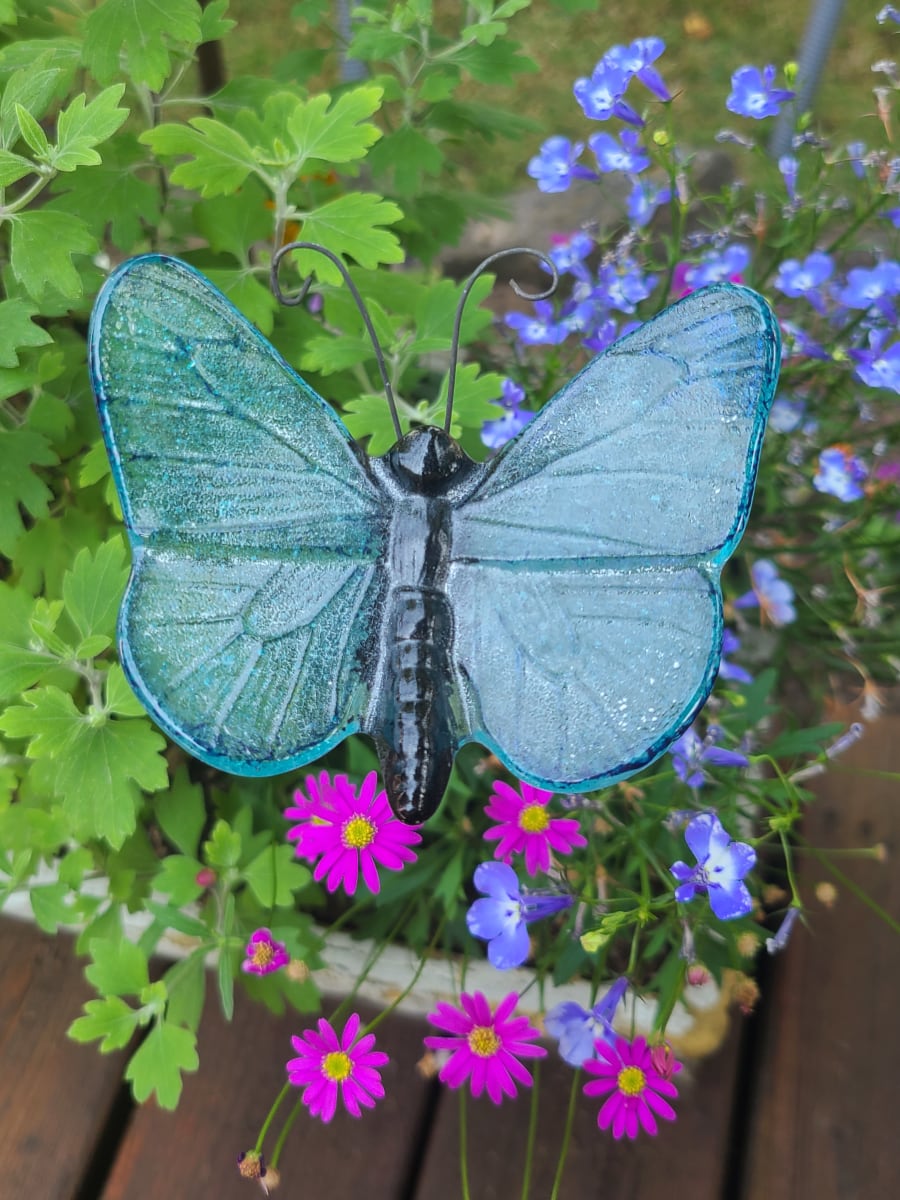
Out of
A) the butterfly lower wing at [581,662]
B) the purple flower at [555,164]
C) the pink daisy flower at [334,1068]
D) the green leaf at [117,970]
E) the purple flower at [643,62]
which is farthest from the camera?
the purple flower at [555,164]

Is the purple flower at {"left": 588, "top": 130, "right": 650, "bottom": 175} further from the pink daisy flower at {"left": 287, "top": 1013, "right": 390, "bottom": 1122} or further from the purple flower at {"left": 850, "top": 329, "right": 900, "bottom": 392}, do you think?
the pink daisy flower at {"left": 287, "top": 1013, "right": 390, "bottom": 1122}

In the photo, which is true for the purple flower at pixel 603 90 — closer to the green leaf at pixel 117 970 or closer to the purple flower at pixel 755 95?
the purple flower at pixel 755 95

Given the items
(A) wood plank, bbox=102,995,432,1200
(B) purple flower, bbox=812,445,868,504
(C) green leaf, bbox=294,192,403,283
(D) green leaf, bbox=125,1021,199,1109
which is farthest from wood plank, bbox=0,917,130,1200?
(B) purple flower, bbox=812,445,868,504

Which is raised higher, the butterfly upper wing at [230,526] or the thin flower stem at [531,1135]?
the butterfly upper wing at [230,526]

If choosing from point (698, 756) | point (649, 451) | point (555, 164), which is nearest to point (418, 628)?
point (649, 451)

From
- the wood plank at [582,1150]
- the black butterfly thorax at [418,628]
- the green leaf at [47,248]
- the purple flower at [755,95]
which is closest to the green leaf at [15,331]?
the green leaf at [47,248]

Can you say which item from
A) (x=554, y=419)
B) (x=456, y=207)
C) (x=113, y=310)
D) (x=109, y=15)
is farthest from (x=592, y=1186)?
(x=109, y=15)

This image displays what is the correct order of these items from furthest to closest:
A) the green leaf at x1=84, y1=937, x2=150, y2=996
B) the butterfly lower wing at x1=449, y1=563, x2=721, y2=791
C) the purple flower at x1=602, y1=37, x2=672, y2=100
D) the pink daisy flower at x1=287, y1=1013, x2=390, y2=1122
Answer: the purple flower at x1=602, y1=37, x2=672, y2=100
the green leaf at x1=84, y1=937, x2=150, y2=996
the pink daisy flower at x1=287, y1=1013, x2=390, y2=1122
the butterfly lower wing at x1=449, y1=563, x2=721, y2=791
